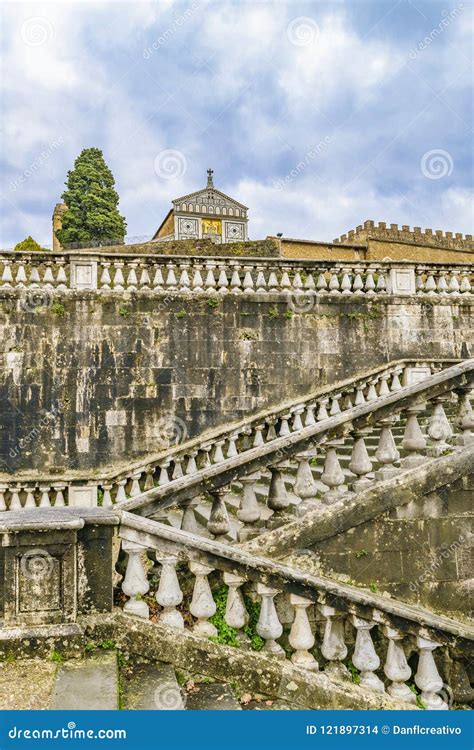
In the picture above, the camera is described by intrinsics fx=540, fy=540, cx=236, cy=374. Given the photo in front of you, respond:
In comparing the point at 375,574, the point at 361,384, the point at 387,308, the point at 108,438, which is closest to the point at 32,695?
the point at 375,574

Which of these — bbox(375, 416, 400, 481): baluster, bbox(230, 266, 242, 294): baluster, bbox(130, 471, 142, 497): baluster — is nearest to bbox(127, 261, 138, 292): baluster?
bbox(230, 266, 242, 294): baluster

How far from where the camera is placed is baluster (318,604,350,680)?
145 inches

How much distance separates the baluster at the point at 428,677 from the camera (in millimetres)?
3783

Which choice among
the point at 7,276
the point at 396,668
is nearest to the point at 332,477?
the point at 396,668

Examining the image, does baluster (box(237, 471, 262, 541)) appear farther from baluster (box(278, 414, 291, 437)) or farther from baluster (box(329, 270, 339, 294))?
baluster (box(329, 270, 339, 294))

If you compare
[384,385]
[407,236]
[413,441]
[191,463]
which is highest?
[407,236]

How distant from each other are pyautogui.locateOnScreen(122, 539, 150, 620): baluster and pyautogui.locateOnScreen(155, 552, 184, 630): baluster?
107 millimetres

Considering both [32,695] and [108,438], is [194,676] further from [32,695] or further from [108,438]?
[108,438]

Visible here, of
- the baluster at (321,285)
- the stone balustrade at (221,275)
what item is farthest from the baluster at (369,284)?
the baluster at (321,285)

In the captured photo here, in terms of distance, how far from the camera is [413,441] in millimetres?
4492

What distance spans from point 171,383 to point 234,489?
10.1ft

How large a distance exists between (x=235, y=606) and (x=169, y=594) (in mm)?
456

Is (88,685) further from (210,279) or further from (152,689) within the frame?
(210,279)

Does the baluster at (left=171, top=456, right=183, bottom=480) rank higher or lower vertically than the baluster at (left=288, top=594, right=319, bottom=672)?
higher
